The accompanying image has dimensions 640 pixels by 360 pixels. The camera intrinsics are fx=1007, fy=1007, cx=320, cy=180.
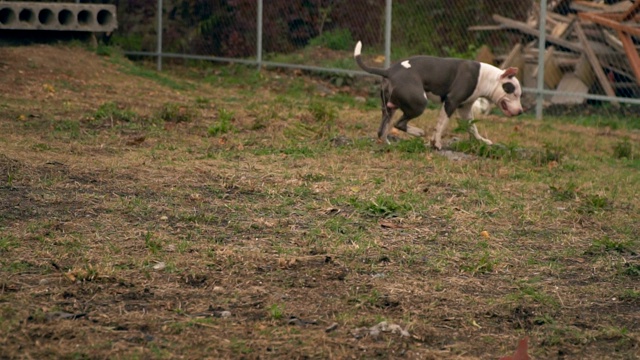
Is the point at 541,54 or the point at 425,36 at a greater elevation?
the point at 541,54

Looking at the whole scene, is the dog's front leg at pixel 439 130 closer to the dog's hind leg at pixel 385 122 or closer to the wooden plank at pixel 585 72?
the dog's hind leg at pixel 385 122

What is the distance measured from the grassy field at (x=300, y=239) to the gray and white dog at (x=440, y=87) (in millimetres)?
352

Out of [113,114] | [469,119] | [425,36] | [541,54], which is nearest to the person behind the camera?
[469,119]

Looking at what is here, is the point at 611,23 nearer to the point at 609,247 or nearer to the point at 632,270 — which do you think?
the point at 609,247

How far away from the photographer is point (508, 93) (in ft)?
32.8

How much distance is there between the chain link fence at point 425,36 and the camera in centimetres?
1356

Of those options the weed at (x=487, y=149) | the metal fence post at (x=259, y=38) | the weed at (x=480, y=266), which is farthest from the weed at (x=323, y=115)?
the weed at (x=480, y=266)

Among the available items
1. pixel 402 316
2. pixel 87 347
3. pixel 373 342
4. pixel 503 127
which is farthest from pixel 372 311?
pixel 503 127

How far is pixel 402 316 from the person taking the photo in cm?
484

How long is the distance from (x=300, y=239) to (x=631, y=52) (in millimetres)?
7877

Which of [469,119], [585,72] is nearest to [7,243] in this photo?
[469,119]

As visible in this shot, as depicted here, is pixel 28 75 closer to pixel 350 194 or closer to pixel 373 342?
pixel 350 194

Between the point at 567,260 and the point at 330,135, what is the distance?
172 inches

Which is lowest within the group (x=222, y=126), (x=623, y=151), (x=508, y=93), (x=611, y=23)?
(x=623, y=151)
